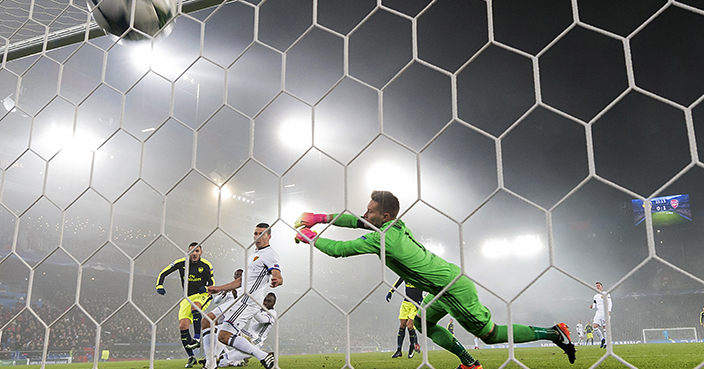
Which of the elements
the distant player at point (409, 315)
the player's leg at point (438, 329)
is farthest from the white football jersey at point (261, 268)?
the player's leg at point (438, 329)

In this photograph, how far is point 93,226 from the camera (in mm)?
7289

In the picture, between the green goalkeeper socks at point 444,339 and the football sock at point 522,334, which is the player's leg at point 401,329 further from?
the football sock at point 522,334

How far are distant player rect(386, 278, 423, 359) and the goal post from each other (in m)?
5.12

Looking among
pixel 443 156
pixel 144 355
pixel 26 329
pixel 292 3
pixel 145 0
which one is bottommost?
pixel 26 329

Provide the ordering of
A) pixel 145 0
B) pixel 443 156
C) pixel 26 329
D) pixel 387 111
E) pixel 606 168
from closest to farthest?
pixel 443 156 < pixel 145 0 < pixel 387 111 < pixel 606 168 < pixel 26 329

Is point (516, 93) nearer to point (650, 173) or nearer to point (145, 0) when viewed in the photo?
point (145, 0)

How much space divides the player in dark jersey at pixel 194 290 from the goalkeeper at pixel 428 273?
385 millimetres

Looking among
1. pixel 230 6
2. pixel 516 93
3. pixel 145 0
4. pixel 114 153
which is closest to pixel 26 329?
pixel 114 153

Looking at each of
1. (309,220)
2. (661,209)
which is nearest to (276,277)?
(309,220)

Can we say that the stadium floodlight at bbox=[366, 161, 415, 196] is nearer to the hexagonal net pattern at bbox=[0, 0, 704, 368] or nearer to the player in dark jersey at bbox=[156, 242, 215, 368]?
the hexagonal net pattern at bbox=[0, 0, 704, 368]

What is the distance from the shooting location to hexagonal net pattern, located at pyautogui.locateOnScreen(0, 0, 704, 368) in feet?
3.69

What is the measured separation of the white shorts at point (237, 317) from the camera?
1.45 meters

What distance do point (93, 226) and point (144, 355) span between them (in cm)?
302

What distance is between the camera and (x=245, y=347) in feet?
4.46
